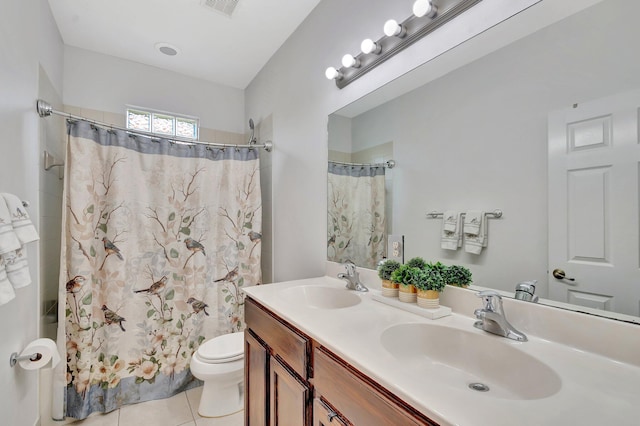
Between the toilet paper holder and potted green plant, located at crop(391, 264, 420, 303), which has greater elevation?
potted green plant, located at crop(391, 264, 420, 303)

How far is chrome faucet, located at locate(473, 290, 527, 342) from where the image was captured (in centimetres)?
87

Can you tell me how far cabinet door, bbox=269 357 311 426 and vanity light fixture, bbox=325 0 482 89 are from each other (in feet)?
4.74

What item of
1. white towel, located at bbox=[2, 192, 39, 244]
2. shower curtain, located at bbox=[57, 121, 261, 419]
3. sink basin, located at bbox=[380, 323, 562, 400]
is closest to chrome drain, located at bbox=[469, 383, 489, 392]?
sink basin, located at bbox=[380, 323, 562, 400]

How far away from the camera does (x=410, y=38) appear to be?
1.25m

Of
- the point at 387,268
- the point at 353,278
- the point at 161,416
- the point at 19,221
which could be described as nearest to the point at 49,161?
the point at 19,221

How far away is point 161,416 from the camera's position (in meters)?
1.89

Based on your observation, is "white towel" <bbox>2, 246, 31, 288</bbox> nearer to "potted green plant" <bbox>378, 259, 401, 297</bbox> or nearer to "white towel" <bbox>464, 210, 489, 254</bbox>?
"potted green plant" <bbox>378, 259, 401, 297</bbox>

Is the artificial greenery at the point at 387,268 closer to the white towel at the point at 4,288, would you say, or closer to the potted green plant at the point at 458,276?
the potted green plant at the point at 458,276

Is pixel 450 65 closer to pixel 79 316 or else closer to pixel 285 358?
pixel 285 358

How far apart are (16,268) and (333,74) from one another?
169cm

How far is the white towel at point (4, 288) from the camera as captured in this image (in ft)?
3.24

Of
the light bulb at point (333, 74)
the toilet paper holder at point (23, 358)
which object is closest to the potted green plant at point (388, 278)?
the light bulb at point (333, 74)

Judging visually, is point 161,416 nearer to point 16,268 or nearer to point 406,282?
point 16,268

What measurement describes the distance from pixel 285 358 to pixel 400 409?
0.59m
